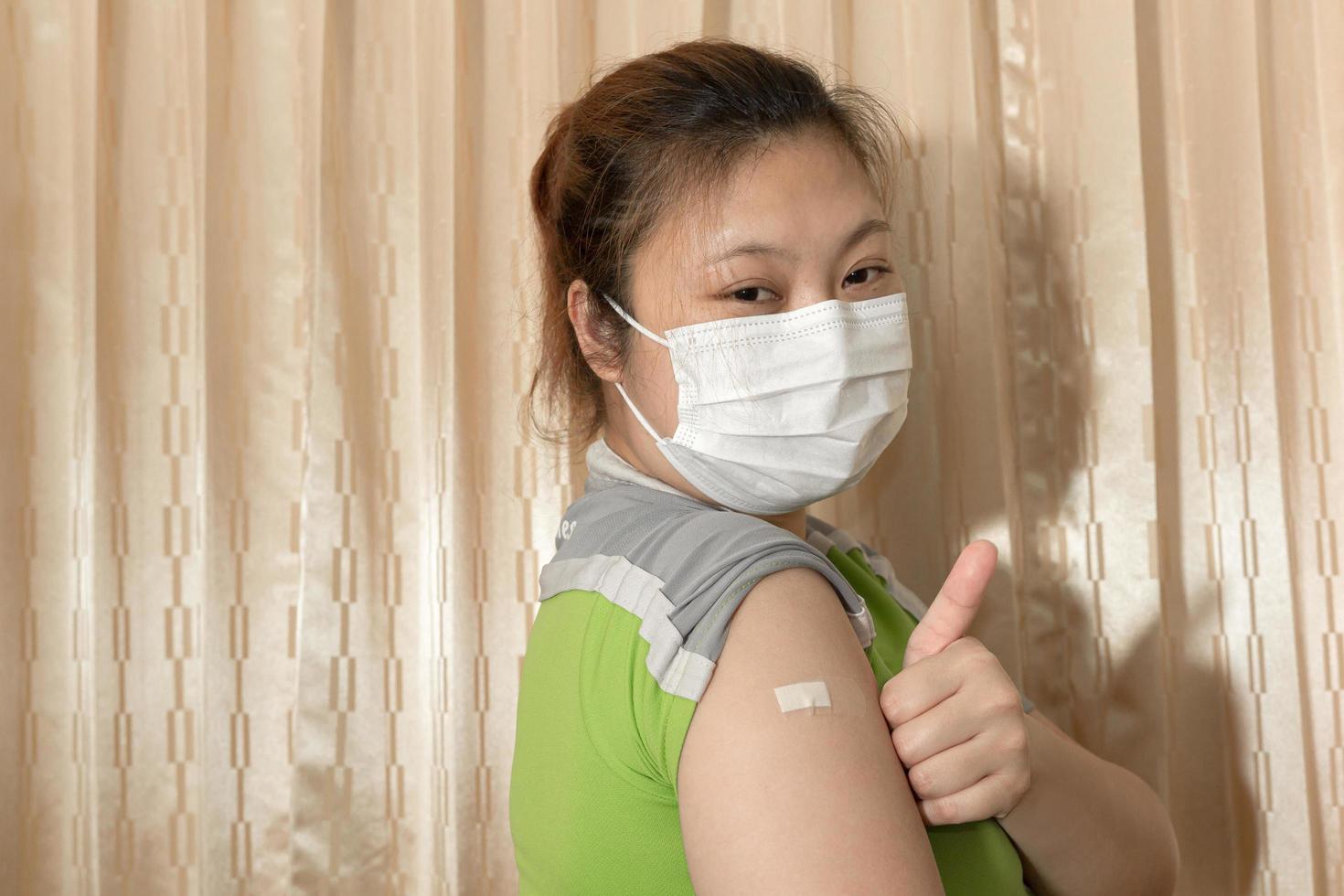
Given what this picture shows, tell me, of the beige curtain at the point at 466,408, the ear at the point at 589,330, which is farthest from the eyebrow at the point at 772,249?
the beige curtain at the point at 466,408

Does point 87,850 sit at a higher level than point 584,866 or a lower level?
lower

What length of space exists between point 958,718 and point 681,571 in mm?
223

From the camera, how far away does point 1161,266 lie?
1487mm

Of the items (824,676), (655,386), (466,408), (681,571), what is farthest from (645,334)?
(466,408)

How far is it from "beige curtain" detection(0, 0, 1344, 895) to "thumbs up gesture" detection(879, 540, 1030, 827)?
0.69 meters


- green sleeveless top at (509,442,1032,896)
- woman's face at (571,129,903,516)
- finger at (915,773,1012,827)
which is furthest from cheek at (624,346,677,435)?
finger at (915,773,1012,827)

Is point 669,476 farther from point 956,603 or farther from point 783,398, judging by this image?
point 956,603

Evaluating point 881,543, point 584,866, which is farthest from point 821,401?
point 881,543

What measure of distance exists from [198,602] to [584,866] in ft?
2.78

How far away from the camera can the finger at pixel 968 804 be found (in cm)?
75

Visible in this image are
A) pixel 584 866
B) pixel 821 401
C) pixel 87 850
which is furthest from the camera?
pixel 87 850

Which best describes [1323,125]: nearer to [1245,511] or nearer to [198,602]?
[1245,511]

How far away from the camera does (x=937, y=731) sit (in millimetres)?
740

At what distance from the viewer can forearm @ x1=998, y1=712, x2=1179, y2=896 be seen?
36.0 inches
